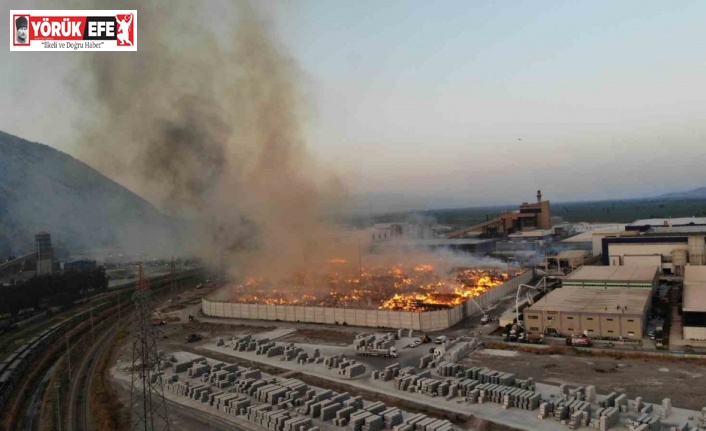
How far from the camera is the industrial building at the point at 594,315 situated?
31.6 m

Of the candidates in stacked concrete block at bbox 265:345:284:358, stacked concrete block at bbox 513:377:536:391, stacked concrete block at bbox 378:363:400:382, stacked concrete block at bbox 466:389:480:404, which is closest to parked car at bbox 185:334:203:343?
stacked concrete block at bbox 265:345:284:358

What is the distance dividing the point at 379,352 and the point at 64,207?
5717 inches

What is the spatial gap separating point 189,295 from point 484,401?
150ft

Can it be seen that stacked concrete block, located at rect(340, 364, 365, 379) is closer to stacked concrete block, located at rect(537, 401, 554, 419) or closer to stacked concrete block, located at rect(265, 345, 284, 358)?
stacked concrete block, located at rect(265, 345, 284, 358)

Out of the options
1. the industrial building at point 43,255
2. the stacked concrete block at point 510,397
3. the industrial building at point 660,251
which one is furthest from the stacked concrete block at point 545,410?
the industrial building at point 43,255

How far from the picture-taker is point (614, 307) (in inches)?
1320

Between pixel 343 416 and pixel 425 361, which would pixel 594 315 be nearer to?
pixel 425 361

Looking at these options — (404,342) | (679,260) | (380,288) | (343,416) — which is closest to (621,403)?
(343,416)

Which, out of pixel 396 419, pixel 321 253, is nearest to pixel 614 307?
pixel 396 419

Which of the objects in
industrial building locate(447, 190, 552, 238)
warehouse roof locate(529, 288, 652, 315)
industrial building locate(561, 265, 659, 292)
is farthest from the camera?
industrial building locate(447, 190, 552, 238)

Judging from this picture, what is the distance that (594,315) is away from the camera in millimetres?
32531

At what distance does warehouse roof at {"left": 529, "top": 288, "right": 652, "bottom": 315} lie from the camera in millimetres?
33250

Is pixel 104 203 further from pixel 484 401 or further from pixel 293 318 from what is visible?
pixel 484 401

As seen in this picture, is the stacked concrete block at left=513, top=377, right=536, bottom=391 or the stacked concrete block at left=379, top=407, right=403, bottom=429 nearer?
the stacked concrete block at left=379, top=407, right=403, bottom=429
